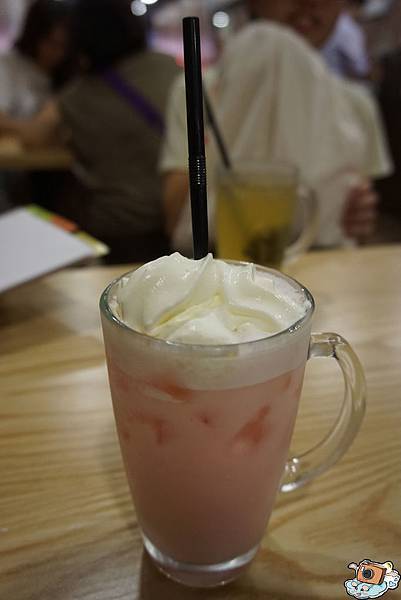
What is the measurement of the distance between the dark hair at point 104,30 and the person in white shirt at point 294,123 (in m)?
0.47

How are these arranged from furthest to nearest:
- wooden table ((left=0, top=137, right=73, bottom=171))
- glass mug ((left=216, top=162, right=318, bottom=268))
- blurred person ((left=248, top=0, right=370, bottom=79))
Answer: wooden table ((left=0, top=137, right=73, bottom=171)) < blurred person ((left=248, top=0, right=370, bottom=79)) < glass mug ((left=216, top=162, right=318, bottom=268))

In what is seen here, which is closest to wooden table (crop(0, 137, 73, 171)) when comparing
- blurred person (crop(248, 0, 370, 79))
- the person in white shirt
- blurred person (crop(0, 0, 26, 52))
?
the person in white shirt

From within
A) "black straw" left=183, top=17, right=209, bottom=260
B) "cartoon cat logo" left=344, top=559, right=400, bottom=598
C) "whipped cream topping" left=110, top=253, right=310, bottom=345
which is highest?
"black straw" left=183, top=17, right=209, bottom=260

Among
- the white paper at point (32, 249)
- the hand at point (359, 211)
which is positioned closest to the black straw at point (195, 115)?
the white paper at point (32, 249)

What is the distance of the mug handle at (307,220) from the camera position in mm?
1183

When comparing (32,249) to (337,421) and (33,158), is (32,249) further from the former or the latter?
(33,158)

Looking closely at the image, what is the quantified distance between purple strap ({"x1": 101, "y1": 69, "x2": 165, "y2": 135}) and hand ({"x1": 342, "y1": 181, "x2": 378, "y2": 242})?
33.3 inches

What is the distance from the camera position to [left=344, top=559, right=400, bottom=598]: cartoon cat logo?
48 cm

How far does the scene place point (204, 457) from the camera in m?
0.44

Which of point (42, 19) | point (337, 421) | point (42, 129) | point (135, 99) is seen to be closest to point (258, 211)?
point (337, 421)

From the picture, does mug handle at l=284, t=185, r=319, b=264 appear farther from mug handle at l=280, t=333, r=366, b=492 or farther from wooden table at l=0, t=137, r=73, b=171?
wooden table at l=0, t=137, r=73, b=171

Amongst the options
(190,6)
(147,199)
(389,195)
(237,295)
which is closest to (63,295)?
(237,295)

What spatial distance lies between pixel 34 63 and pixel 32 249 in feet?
9.69

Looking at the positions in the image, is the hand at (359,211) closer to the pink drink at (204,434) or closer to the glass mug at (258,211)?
the glass mug at (258,211)
